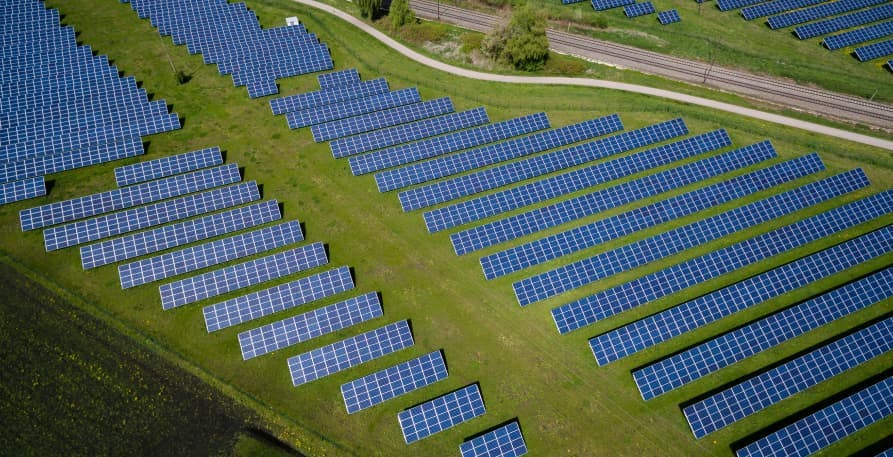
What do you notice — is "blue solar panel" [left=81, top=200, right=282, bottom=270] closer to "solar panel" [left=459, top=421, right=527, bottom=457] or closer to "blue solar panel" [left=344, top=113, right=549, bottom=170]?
"blue solar panel" [left=344, top=113, right=549, bottom=170]

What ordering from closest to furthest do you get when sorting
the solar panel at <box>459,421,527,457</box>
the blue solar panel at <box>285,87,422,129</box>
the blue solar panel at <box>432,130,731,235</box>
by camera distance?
the solar panel at <box>459,421,527,457</box> < the blue solar panel at <box>432,130,731,235</box> < the blue solar panel at <box>285,87,422,129</box>

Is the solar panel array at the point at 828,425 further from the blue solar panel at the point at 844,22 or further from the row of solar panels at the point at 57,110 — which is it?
the row of solar panels at the point at 57,110

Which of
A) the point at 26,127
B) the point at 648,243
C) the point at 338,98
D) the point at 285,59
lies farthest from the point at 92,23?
the point at 648,243

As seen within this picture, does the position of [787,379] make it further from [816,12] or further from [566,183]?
[816,12]

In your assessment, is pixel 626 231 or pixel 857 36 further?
pixel 857 36

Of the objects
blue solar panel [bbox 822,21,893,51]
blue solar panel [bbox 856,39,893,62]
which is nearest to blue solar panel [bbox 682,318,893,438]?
blue solar panel [bbox 856,39,893,62]

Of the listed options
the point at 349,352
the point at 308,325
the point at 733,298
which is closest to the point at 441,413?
the point at 349,352
